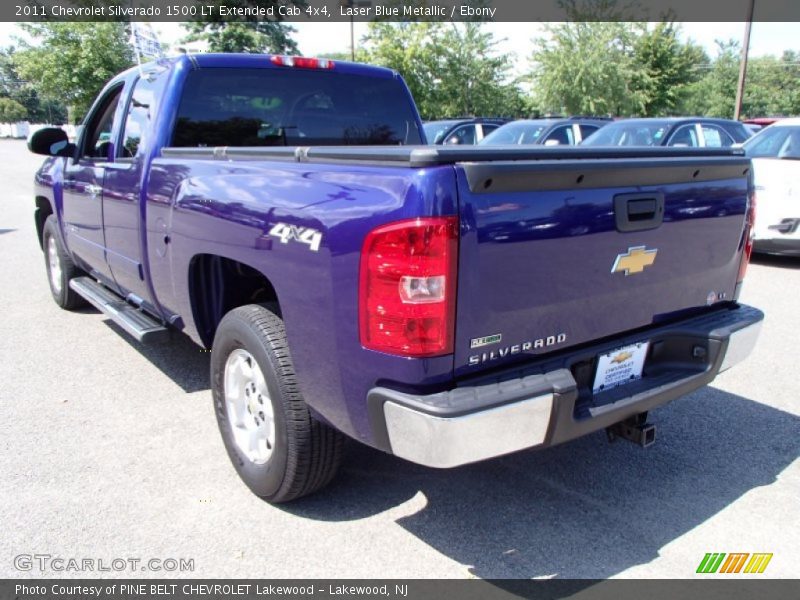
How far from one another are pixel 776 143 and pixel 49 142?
8.43 meters

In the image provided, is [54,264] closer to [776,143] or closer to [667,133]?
[667,133]

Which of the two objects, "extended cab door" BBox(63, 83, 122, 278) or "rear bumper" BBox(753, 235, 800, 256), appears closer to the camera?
"extended cab door" BBox(63, 83, 122, 278)

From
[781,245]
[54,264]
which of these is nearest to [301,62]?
[54,264]

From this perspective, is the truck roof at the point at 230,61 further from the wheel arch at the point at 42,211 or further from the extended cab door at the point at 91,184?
the wheel arch at the point at 42,211

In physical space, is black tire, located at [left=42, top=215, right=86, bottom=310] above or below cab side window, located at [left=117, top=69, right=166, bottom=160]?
below

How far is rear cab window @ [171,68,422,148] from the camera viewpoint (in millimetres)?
3865

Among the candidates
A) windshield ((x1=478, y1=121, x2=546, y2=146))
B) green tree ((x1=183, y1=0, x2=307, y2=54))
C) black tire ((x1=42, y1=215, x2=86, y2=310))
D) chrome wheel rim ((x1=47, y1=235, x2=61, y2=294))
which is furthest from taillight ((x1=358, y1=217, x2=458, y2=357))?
green tree ((x1=183, y1=0, x2=307, y2=54))

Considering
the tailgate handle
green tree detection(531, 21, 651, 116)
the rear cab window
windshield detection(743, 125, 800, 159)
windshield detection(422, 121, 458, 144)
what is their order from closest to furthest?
the tailgate handle, the rear cab window, windshield detection(743, 125, 800, 159), windshield detection(422, 121, 458, 144), green tree detection(531, 21, 651, 116)

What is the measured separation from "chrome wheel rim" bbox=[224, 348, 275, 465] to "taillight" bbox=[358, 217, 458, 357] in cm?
88

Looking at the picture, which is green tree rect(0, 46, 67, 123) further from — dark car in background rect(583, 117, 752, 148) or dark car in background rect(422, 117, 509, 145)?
dark car in background rect(583, 117, 752, 148)

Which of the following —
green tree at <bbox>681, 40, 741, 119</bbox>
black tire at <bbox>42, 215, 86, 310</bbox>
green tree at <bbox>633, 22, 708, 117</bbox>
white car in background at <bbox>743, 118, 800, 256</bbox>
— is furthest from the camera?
green tree at <bbox>681, 40, 741, 119</bbox>

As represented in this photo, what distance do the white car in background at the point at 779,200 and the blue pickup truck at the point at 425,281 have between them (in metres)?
5.12

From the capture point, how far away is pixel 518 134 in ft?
38.3

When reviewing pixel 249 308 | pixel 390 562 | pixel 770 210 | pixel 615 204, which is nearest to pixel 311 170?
pixel 249 308
